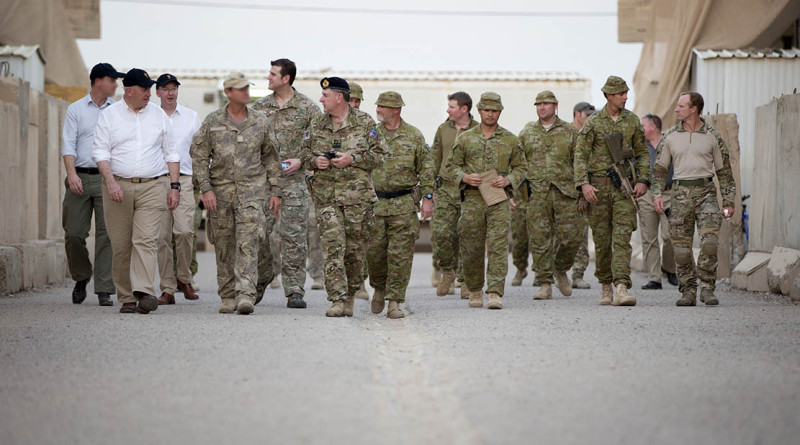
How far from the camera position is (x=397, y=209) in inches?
382

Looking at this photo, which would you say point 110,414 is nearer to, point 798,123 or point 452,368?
point 452,368

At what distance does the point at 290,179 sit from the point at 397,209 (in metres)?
1.29

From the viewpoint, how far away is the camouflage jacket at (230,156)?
953 centimetres

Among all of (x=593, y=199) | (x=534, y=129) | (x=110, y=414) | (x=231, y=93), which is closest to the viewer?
(x=110, y=414)

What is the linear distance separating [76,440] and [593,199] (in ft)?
22.9

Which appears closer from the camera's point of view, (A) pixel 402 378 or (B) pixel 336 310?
(A) pixel 402 378

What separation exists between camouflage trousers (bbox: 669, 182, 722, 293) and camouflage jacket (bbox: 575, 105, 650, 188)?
46 cm

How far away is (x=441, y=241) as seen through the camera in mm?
12461

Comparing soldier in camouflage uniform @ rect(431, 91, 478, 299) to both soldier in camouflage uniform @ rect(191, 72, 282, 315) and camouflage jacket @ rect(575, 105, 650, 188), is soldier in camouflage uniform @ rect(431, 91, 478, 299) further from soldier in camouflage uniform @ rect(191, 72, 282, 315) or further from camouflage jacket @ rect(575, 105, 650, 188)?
soldier in camouflage uniform @ rect(191, 72, 282, 315)

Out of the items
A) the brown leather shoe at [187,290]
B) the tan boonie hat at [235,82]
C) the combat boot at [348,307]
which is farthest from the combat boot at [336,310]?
the brown leather shoe at [187,290]

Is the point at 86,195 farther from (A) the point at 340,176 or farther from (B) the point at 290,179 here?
(A) the point at 340,176

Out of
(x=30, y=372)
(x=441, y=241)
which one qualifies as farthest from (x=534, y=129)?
(x=30, y=372)

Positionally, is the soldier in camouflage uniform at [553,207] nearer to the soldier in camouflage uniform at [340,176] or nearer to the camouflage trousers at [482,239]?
the camouflage trousers at [482,239]

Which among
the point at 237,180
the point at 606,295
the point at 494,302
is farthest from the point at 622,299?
the point at 237,180
